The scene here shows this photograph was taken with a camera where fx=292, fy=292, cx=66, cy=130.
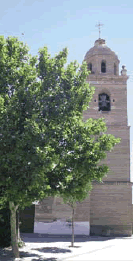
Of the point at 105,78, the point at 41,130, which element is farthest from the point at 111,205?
the point at 41,130

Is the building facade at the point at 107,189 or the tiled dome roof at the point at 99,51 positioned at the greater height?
the tiled dome roof at the point at 99,51

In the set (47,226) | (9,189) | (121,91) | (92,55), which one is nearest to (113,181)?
(47,226)

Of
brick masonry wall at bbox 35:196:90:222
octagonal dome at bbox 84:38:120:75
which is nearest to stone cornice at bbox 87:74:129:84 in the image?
octagonal dome at bbox 84:38:120:75

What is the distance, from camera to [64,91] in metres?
15.0

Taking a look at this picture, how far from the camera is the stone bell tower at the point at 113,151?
101 feet

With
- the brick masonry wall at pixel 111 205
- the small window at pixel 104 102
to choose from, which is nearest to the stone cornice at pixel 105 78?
the small window at pixel 104 102

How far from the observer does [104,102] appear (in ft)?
114

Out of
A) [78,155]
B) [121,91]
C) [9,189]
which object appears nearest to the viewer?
[9,189]

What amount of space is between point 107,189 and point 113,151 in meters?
4.25

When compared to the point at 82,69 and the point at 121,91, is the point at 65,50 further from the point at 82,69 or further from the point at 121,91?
the point at 121,91

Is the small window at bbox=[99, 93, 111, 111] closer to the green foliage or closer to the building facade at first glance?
the building facade

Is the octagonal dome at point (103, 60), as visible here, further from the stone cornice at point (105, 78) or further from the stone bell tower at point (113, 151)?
the stone cornice at point (105, 78)

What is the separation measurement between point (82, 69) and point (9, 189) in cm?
759

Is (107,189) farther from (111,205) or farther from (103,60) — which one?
(103,60)
